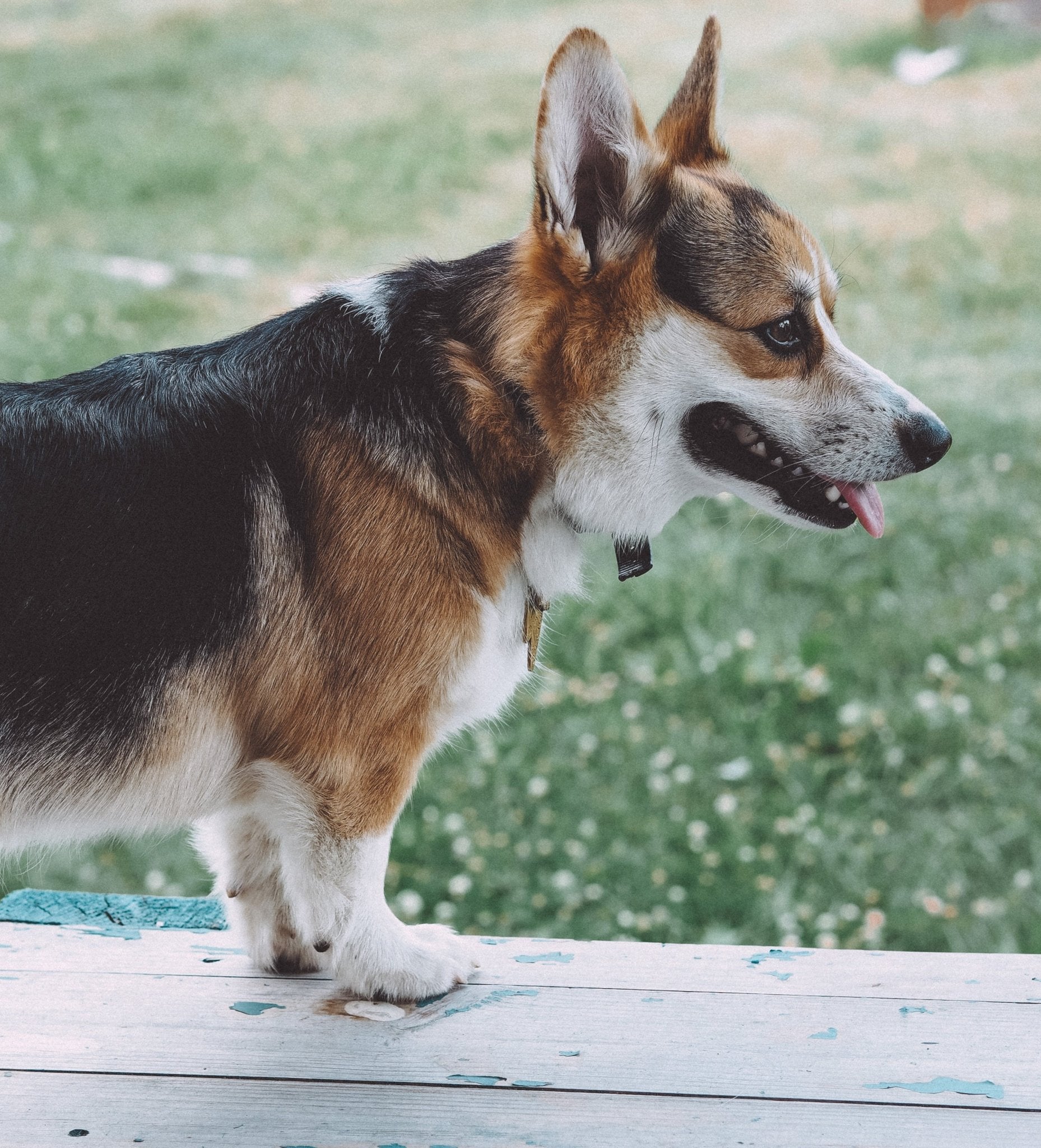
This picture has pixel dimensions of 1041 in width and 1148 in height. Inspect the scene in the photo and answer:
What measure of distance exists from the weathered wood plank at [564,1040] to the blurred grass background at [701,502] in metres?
0.42

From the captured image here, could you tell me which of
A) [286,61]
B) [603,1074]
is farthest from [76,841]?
[286,61]

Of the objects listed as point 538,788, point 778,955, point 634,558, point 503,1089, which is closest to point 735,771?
point 538,788

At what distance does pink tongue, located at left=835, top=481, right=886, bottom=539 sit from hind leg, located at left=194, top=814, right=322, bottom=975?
46.3 inches

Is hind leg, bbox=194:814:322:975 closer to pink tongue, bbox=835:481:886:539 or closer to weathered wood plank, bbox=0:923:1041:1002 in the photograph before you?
weathered wood plank, bbox=0:923:1041:1002

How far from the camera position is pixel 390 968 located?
2.24 metres

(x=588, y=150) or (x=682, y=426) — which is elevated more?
(x=588, y=150)

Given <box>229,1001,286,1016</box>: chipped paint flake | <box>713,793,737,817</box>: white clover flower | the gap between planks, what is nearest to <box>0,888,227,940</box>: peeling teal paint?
<box>229,1001,286,1016</box>: chipped paint flake

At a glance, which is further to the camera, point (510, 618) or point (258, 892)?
point (258, 892)

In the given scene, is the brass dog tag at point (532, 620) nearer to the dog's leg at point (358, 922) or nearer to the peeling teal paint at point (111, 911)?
the dog's leg at point (358, 922)

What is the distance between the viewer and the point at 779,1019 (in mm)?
2113

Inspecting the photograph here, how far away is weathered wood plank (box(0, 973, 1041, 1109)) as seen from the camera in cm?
196

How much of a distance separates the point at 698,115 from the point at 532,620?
3.14 ft

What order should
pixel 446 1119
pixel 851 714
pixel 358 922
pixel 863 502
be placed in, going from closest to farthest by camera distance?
pixel 446 1119, pixel 358 922, pixel 863 502, pixel 851 714

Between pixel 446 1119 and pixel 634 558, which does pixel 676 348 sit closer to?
pixel 634 558
